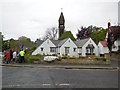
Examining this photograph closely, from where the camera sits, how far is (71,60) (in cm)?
Result: 3606

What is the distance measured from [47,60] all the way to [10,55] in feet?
17.4

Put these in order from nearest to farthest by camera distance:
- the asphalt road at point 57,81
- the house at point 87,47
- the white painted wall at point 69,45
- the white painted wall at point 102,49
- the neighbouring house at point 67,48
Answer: the asphalt road at point 57,81
the white painted wall at point 69,45
the neighbouring house at point 67,48
the house at point 87,47
the white painted wall at point 102,49

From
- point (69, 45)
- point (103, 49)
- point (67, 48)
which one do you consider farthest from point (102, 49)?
point (67, 48)

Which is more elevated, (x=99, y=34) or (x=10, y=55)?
(x=99, y=34)

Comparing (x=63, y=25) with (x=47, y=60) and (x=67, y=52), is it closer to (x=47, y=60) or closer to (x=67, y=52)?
(x=67, y=52)

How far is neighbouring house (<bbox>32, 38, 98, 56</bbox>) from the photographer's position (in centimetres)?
6594

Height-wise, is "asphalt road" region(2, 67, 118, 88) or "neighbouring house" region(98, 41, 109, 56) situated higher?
"neighbouring house" region(98, 41, 109, 56)

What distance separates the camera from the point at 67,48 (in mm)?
66312

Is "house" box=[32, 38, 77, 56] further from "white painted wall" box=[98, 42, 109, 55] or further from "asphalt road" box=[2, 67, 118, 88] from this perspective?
"asphalt road" box=[2, 67, 118, 88]

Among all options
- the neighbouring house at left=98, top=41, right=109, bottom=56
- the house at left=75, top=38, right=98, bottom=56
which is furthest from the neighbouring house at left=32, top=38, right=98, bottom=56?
the neighbouring house at left=98, top=41, right=109, bottom=56

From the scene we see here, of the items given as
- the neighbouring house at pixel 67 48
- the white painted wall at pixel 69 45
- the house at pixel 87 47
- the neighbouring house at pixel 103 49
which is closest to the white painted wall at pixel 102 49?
the neighbouring house at pixel 103 49

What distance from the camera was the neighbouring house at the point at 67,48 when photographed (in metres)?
65.9

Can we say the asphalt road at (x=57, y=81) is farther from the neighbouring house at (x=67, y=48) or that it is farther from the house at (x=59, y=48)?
the house at (x=59, y=48)

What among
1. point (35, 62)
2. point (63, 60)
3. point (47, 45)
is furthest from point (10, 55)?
point (47, 45)
